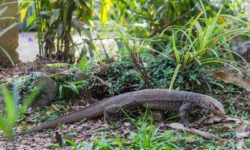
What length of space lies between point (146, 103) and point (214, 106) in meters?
0.74

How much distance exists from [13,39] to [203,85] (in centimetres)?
308

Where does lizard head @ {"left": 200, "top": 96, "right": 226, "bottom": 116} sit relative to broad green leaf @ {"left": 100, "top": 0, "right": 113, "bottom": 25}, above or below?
below

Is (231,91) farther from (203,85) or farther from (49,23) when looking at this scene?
(49,23)

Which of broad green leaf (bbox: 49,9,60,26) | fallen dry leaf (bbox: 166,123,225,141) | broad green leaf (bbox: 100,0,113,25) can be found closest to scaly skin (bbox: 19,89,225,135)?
fallen dry leaf (bbox: 166,123,225,141)

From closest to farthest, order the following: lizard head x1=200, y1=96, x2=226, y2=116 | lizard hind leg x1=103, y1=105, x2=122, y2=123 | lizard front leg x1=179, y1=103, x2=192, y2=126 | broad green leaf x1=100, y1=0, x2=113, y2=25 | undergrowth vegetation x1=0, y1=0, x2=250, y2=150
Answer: undergrowth vegetation x1=0, y1=0, x2=250, y2=150, lizard head x1=200, y1=96, x2=226, y2=116, lizard front leg x1=179, y1=103, x2=192, y2=126, lizard hind leg x1=103, y1=105, x2=122, y2=123, broad green leaf x1=100, y1=0, x2=113, y2=25

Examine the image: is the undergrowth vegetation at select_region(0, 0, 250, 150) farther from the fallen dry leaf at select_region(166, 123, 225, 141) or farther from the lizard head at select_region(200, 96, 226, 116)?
the lizard head at select_region(200, 96, 226, 116)

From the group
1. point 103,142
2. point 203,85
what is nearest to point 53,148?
point 103,142

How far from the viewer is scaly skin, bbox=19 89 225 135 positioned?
15.7ft

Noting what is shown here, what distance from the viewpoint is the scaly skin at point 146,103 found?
4781 mm

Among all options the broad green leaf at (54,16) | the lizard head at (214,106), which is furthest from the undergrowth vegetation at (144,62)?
the lizard head at (214,106)

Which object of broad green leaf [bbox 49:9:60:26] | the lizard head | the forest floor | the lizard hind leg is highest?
broad green leaf [bbox 49:9:60:26]

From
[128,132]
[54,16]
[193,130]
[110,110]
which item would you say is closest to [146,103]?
[110,110]

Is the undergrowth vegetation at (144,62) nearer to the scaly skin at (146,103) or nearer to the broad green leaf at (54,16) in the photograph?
the broad green leaf at (54,16)

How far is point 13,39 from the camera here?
22.8ft
